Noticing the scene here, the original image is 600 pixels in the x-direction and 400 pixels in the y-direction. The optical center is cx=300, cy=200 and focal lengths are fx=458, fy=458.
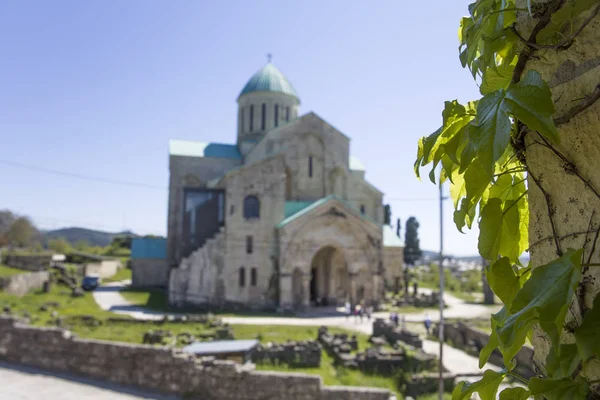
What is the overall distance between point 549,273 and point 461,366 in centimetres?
1519

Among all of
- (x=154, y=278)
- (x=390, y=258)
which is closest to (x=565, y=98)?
(x=390, y=258)

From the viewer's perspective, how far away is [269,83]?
1390 inches

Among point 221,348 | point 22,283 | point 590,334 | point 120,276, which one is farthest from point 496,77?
point 120,276

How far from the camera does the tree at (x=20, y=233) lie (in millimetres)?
60922

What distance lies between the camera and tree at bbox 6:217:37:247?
60.9 metres

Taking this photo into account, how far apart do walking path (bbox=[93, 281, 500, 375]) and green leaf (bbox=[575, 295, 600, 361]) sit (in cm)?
1306

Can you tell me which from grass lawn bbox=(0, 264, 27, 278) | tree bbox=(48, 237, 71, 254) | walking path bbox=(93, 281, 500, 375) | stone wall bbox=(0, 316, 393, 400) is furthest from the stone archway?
tree bbox=(48, 237, 71, 254)

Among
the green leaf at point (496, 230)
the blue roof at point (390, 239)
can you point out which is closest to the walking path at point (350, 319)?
the blue roof at point (390, 239)

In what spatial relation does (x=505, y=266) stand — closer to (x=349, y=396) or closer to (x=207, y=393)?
(x=349, y=396)

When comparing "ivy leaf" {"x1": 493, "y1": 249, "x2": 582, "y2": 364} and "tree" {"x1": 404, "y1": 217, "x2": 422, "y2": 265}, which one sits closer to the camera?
"ivy leaf" {"x1": 493, "y1": 249, "x2": 582, "y2": 364}

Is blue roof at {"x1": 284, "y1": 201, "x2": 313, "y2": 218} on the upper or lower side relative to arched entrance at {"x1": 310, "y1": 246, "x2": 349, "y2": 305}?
upper

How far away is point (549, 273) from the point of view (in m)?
0.88

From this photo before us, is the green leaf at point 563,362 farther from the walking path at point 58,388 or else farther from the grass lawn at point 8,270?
the grass lawn at point 8,270

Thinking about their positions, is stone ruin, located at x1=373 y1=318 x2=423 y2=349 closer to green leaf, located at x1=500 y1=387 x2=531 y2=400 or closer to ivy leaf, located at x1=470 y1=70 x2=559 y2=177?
green leaf, located at x1=500 y1=387 x2=531 y2=400
